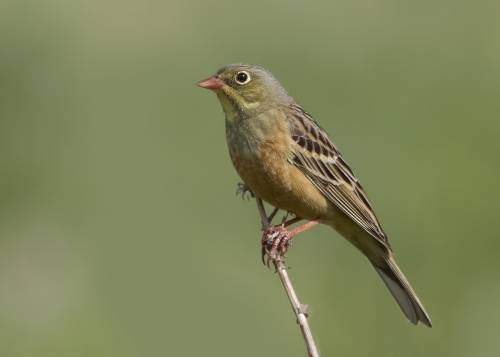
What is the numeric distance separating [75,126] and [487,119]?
4.33 meters

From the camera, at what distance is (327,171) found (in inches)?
332

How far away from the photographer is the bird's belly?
7957 mm

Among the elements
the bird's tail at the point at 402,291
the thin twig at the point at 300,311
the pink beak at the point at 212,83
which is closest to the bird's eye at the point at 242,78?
the pink beak at the point at 212,83

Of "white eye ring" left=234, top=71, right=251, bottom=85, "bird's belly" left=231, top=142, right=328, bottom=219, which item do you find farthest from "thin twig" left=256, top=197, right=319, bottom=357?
"white eye ring" left=234, top=71, right=251, bottom=85

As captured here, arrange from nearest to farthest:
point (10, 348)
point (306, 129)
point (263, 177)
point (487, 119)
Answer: point (263, 177), point (306, 129), point (10, 348), point (487, 119)

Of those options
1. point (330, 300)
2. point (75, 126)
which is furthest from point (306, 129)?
point (75, 126)

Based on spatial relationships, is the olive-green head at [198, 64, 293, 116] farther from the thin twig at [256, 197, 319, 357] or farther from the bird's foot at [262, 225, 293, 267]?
the thin twig at [256, 197, 319, 357]

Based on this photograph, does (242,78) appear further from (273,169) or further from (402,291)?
(402,291)

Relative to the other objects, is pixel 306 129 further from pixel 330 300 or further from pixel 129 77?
pixel 129 77

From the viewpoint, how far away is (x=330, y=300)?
9719mm

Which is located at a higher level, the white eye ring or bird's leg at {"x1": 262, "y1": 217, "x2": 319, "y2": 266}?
the white eye ring

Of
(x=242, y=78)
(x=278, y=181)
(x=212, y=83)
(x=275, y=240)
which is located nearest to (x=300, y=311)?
(x=275, y=240)

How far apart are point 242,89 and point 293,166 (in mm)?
677

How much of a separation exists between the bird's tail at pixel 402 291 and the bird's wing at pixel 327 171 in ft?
0.84
